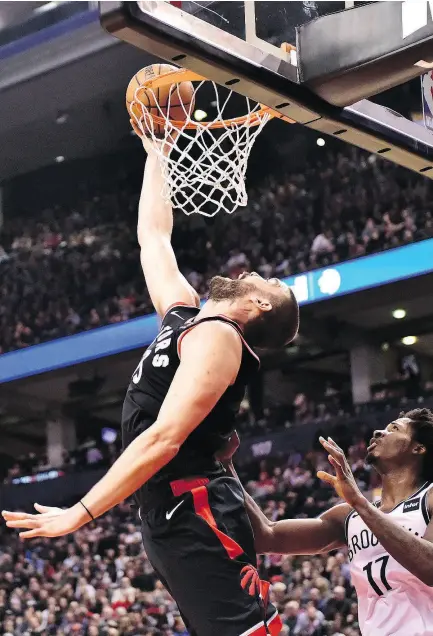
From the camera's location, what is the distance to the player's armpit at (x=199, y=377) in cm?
296

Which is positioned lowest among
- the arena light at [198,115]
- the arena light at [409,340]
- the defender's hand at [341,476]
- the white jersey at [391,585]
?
the white jersey at [391,585]

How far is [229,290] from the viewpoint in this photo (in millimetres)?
3312

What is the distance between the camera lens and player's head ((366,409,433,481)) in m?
4.04

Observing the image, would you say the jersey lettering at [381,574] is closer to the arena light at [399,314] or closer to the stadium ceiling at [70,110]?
the arena light at [399,314]

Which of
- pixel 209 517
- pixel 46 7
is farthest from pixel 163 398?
pixel 46 7

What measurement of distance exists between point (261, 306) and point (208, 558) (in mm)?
782

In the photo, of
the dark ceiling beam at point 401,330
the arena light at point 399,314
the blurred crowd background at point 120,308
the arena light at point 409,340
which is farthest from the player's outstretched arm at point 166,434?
the arena light at point 409,340

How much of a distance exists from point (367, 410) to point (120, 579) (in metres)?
3.72

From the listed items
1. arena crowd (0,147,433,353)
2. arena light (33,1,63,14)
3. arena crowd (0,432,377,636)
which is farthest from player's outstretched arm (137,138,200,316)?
arena light (33,1,63,14)

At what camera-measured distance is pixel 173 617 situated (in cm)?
1096

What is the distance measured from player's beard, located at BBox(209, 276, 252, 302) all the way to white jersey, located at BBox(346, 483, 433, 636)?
115cm

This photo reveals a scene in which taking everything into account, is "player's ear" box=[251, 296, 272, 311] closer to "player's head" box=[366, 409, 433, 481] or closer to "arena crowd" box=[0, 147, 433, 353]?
"player's head" box=[366, 409, 433, 481]

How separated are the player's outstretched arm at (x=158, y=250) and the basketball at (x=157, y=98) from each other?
17cm

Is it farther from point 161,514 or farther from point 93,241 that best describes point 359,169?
point 161,514
